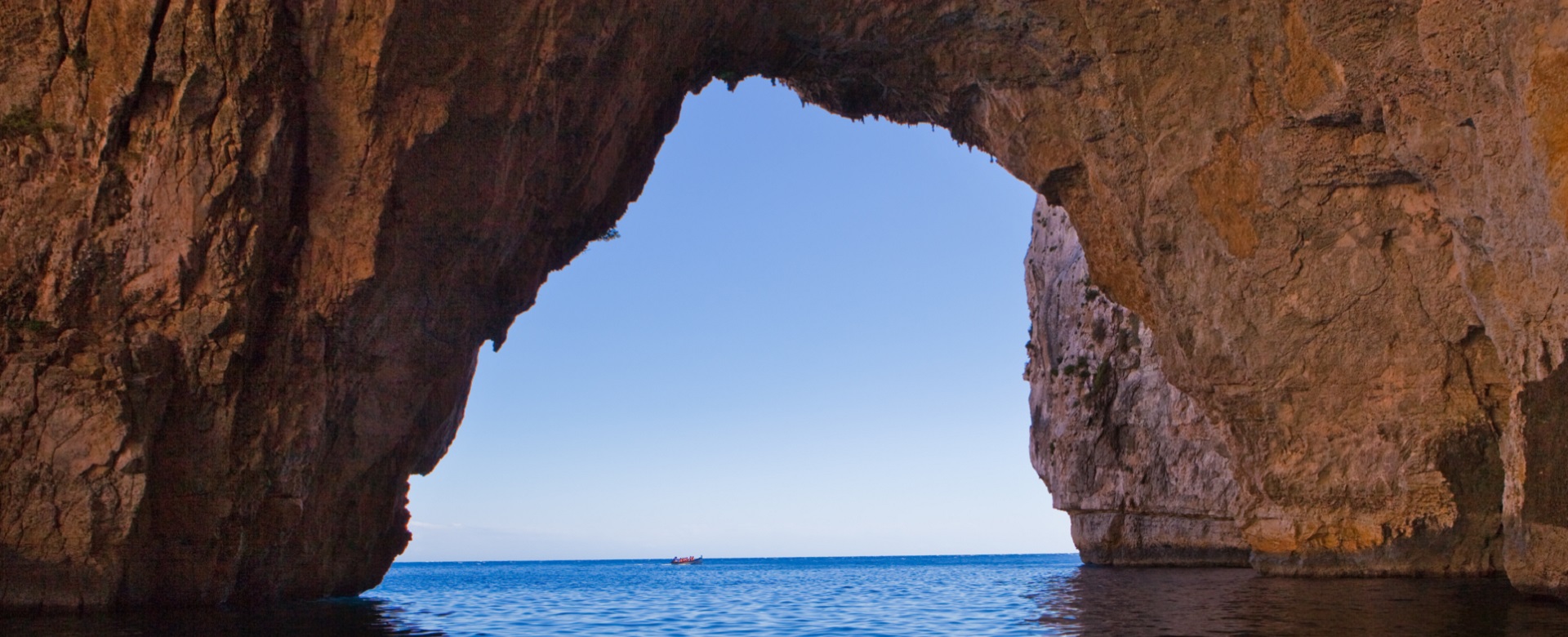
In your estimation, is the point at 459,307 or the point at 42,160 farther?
the point at 459,307

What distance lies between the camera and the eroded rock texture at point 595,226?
13938 mm

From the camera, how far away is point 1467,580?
1808cm

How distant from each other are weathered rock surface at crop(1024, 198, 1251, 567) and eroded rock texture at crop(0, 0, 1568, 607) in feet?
26.7

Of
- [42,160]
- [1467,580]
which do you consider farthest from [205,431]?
[1467,580]

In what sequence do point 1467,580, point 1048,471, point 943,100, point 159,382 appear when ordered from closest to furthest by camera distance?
1. point 159,382
2. point 1467,580
3. point 943,100
4. point 1048,471

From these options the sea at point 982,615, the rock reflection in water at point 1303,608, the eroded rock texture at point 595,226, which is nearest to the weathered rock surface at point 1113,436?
the eroded rock texture at point 595,226

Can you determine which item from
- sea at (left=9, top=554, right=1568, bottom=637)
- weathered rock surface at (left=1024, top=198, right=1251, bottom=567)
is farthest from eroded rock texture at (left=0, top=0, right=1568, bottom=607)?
weathered rock surface at (left=1024, top=198, right=1251, bottom=567)

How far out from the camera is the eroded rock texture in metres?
13.9

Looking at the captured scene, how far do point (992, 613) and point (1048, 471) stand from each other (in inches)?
854

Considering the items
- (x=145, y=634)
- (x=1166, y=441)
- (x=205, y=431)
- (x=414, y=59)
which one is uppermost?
(x=414, y=59)

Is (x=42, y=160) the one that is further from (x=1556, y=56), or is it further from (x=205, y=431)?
(x=1556, y=56)

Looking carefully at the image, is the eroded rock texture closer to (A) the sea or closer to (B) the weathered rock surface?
(A) the sea

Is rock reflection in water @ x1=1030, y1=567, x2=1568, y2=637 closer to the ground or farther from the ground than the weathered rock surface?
closer to the ground

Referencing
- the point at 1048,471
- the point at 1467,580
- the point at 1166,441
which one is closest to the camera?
the point at 1467,580
